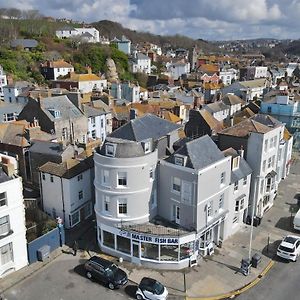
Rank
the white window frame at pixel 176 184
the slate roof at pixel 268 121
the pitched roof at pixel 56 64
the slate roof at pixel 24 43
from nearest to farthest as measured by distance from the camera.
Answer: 1. the white window frame at pixel 176 184
2. the slate roof at pixel 268 121
3. the pitched roof at pixel 56 64
4. the slate roof at pixel 24 43

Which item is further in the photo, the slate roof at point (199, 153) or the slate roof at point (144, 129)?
the slate roof at point (144, 129)

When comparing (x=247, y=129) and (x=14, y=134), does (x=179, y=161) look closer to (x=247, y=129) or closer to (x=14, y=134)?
(x=247, y=129)

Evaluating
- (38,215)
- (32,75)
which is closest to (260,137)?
(38,215)

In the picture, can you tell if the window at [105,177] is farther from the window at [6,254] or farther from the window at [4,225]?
the window at [6,254]

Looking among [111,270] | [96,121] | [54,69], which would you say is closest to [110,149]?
[111,270]

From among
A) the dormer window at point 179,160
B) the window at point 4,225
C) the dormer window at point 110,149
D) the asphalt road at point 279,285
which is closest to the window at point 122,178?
the dormer window at point 110,149

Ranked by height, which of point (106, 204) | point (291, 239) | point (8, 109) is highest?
point (8, 109)
